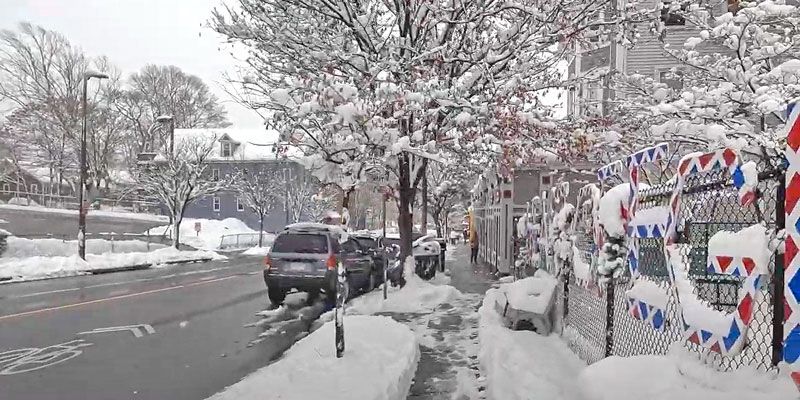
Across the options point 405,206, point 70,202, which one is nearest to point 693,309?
point 405,206

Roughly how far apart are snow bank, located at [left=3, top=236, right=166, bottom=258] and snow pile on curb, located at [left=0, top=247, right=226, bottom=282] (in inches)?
80.6

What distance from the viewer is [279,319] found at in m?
12.4

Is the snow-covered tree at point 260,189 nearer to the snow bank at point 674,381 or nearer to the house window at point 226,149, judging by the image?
the house window at point 226,149

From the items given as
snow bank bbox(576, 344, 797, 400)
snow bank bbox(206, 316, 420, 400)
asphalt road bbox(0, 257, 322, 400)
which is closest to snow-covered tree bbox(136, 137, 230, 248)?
asphalt road bbox(0, 257, 322, 400)

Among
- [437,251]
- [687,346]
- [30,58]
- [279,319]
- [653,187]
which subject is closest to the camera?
[687,346]

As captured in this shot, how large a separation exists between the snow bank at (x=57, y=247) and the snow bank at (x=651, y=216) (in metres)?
26.8

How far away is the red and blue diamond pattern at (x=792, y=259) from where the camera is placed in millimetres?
3174

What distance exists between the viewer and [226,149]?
62469 millimetres

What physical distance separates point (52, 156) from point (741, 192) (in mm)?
52430

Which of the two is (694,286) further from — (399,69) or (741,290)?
(399,69)

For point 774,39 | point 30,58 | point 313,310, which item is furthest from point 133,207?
point 774,39

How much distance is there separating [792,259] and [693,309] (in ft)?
3.16

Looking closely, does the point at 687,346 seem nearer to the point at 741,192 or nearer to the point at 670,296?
the point at 670,296

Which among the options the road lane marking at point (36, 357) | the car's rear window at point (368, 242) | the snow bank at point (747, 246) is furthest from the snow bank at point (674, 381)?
the car's rear window at point (368, 242)
